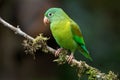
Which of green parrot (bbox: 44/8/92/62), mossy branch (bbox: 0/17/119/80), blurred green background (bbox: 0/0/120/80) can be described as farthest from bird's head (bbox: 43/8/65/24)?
blurred green background (bbox: 0/0/120/80)

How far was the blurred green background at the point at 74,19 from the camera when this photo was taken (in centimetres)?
905

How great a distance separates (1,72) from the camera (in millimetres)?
9914

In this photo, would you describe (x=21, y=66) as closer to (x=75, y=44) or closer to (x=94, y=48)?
(x=94, y=48)

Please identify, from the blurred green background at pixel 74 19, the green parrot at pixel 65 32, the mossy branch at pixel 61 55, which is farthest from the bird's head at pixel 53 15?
the blurred green background at pixel 74 19

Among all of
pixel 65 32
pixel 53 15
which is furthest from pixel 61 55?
pixel 53 15

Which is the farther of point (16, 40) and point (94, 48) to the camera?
point (16, 40)

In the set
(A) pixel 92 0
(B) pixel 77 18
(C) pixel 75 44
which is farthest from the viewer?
(A) pixel 92 0

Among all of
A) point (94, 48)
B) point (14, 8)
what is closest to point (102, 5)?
point (94, 48)

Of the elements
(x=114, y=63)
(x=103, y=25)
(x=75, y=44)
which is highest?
(x=103, y=25)

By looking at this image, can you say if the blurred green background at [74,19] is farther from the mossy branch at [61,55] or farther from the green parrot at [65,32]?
the mossy branch at [61,55]

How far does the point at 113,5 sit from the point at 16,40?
6.10 ft

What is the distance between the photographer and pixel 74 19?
29.5 ft

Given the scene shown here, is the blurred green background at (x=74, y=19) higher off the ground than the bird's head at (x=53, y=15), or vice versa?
the blurred green background at (x=74, y=19)

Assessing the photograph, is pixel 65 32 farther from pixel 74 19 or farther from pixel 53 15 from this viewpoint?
pixel 74 19
